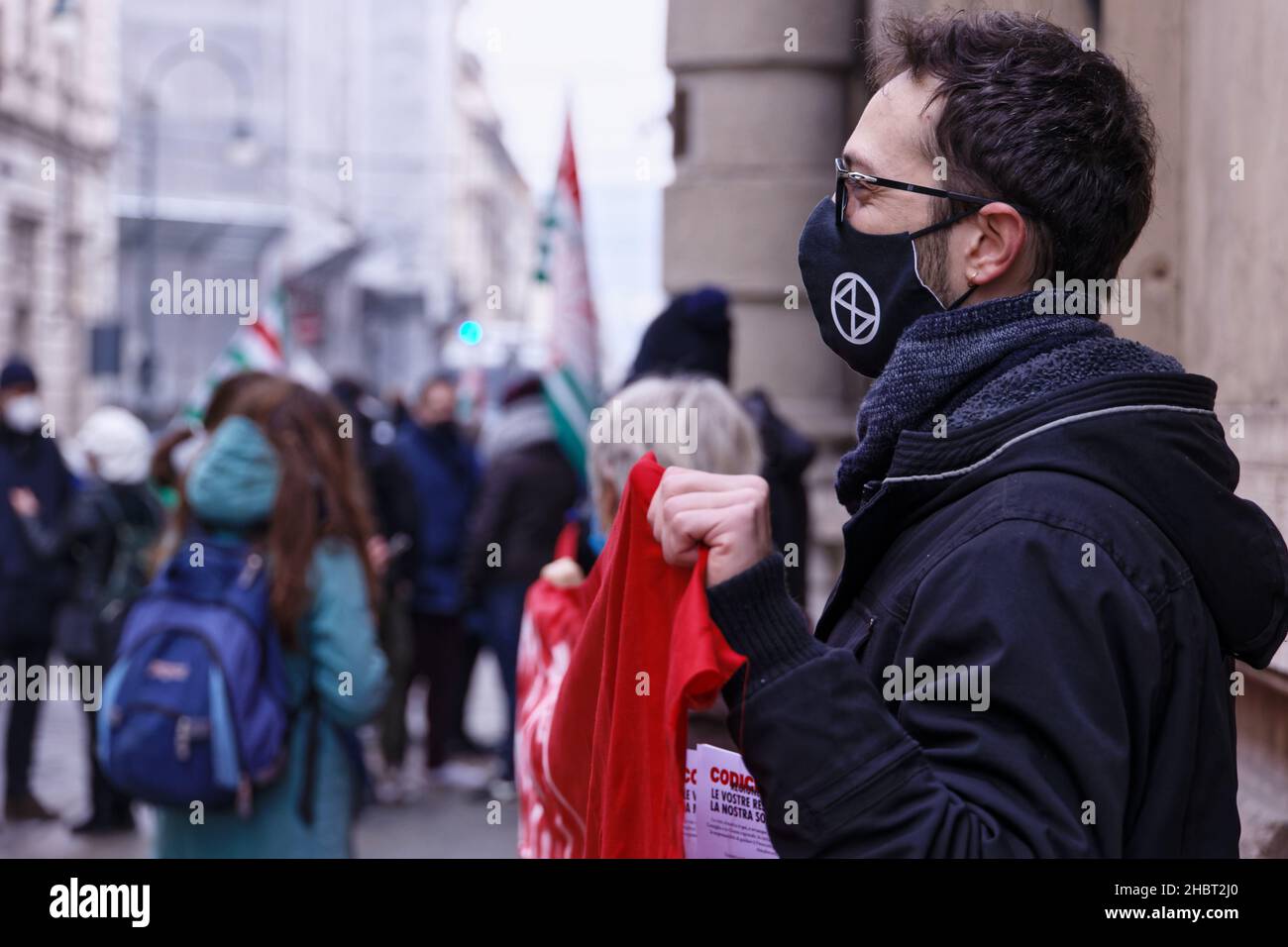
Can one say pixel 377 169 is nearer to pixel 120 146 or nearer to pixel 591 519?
pixel 120 146

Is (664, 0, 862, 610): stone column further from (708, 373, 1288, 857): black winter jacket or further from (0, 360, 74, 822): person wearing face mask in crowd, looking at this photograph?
(708, 373, 1288, 857): black winter jacket

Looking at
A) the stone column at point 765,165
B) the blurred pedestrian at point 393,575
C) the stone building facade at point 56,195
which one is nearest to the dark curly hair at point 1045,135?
the stone column at point 765,165

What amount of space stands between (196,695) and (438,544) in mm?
5423

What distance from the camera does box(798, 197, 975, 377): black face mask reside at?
1.89 meters

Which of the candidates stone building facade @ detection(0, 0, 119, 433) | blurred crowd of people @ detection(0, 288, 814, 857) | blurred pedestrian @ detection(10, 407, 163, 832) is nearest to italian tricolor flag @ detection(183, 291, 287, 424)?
blurred crowd of people @ detection(0, 288, 814, 857)

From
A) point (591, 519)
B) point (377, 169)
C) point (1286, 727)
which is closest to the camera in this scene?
point (1286, 727)

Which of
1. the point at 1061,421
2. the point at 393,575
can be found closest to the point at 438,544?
the point at 393,575

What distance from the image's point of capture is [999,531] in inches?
61.7

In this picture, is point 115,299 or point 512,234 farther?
point 512,234

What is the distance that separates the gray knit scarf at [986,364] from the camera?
1.71 m

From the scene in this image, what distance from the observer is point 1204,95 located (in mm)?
3430

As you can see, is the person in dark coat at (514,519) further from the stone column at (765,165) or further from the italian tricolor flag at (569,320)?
the stone column at (765,165)
